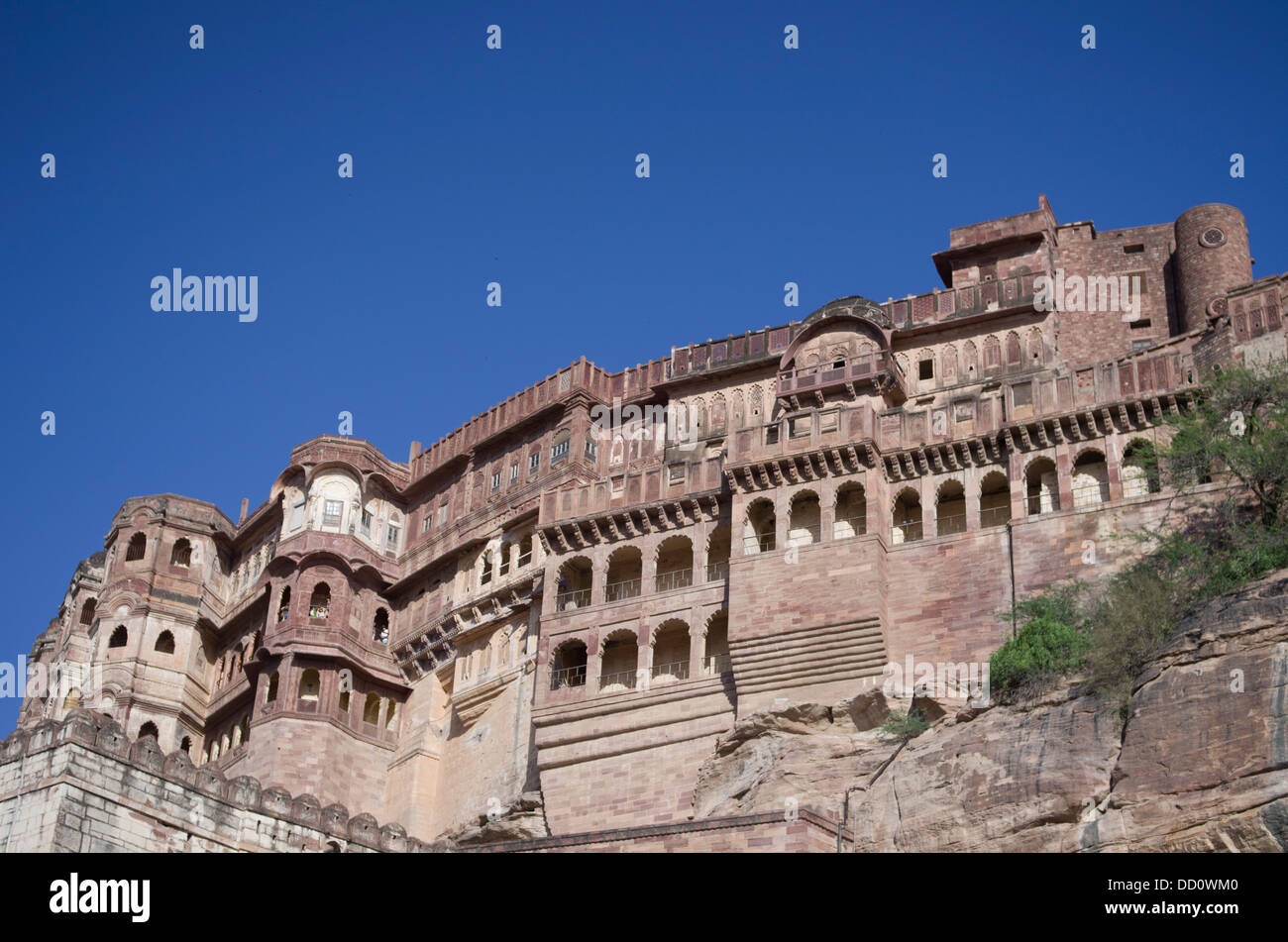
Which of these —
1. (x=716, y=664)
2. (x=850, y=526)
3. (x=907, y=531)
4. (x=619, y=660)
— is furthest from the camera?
(x=619, y=660)

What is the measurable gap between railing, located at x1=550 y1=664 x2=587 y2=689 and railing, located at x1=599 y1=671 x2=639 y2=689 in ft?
1.70

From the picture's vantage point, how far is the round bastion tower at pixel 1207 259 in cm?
5297

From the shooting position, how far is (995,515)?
152 ft

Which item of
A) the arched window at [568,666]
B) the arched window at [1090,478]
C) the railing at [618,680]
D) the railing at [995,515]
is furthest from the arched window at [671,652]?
the arched window at [1090,478]

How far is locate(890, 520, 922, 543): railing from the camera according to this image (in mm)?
46812

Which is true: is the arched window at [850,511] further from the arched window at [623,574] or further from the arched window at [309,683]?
the arched window at [309,683]

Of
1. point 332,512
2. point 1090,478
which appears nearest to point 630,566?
point 1090,478

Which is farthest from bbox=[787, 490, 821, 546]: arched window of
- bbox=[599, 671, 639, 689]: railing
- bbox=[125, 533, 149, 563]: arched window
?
bbox=[125, 533, 149, 563]: arched window

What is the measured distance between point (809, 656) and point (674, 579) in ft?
21.6

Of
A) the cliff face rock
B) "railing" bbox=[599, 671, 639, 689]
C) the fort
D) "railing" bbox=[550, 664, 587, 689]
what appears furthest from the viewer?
"railing" bbox=[550, 664, 587, 689]

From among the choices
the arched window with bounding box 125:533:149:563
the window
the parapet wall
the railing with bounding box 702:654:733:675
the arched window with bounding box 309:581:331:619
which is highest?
the arched window with bounding box 125:533:149:563

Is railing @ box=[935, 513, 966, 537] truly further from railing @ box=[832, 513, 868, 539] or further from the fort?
railing @ box=[832, 513, 868, 539]

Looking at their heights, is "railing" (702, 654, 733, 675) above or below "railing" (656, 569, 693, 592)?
below

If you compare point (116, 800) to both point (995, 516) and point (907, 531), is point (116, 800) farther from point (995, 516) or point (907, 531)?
point (995, 516)
